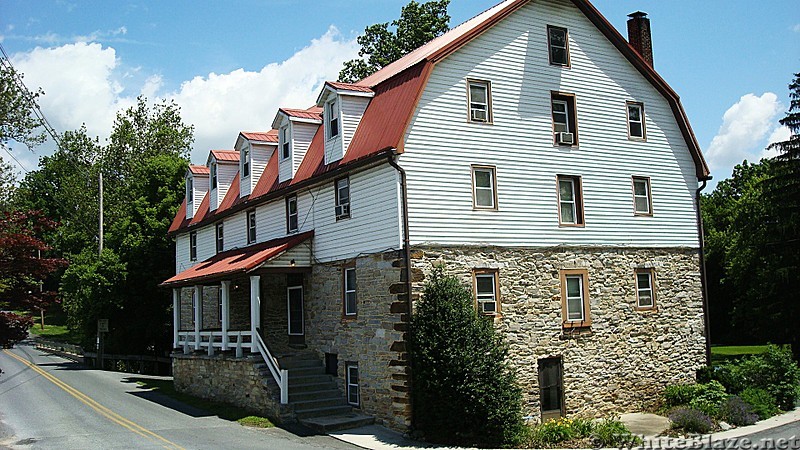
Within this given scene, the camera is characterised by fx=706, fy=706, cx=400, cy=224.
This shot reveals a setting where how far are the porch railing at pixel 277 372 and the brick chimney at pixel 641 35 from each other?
16.2 meters

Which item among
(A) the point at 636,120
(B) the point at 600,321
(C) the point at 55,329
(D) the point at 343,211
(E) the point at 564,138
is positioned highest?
(A) the point at 636,120

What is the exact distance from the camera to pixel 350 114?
21.4 metres

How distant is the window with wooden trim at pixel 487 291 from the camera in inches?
755

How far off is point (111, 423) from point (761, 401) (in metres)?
18.5

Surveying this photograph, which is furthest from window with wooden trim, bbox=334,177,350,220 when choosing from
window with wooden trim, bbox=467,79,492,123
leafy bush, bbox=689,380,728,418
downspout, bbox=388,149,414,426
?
leafy bush, bbox=689,380,728,418

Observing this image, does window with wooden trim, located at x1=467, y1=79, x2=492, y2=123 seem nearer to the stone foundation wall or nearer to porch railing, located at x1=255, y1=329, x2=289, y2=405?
porch railing, located at x1=255, y1=329, x2=289, y2=405

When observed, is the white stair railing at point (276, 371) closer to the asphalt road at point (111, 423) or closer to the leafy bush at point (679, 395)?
the asphalt road at point (111, 423)

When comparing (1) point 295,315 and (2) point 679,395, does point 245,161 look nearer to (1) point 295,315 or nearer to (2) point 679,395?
(1) point 295,315

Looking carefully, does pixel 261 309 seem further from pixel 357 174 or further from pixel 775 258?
pixel 775 258

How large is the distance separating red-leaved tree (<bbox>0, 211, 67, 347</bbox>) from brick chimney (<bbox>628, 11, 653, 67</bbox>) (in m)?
20.4

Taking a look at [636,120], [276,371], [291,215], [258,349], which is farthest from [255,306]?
[636,120]

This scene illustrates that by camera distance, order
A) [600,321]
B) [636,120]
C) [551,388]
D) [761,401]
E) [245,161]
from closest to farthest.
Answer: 1. [551,388]
2. [761,401]
3. [600,321]
4. [636,120]
5. [245,161]

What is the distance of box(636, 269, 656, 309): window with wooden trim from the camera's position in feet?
73.2

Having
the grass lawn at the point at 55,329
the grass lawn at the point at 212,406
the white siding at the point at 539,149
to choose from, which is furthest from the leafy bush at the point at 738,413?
the grass lawn at the point at 55,329
